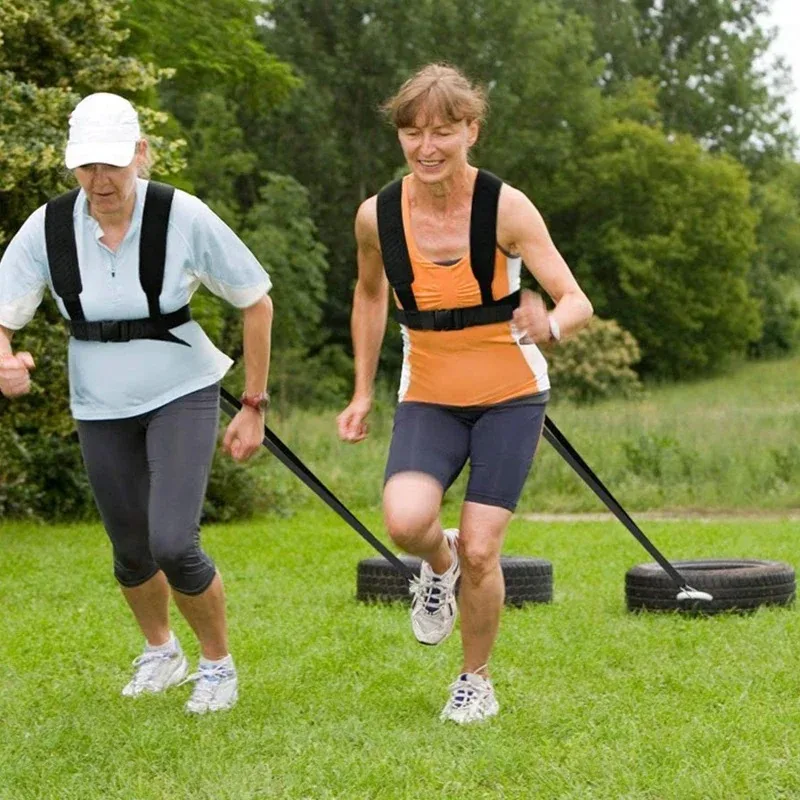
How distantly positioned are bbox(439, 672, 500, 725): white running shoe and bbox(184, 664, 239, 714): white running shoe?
0.78 metres

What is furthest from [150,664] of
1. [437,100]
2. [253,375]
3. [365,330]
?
[437,100]

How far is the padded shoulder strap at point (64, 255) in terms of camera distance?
220 inches

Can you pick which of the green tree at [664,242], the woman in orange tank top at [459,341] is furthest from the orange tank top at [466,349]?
the green tree at [664,242]

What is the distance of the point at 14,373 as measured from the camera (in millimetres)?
5340

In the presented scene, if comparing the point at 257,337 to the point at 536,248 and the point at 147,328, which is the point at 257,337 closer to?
the point at 147,328

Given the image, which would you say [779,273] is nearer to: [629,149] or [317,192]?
Answer: [629,149]

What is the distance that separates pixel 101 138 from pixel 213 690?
1.99m

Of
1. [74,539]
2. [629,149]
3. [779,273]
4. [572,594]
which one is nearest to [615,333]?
[629,149]

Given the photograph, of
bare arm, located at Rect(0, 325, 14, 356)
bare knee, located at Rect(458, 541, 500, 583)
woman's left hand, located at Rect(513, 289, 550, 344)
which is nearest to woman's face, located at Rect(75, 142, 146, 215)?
bare arm, located at Rect(0, 325, 14, 356)

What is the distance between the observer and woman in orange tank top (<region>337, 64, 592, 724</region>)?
5.46 metres

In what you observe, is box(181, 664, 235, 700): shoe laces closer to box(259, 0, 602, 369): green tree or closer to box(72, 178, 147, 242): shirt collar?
box(72, 178, 147, 242): shirt collar

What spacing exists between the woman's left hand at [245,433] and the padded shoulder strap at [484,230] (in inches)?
37.1

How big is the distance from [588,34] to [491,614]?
157ft

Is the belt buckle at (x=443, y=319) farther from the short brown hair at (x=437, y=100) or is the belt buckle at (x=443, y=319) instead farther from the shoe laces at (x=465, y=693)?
the shoe laces at (x=465, y=693)
